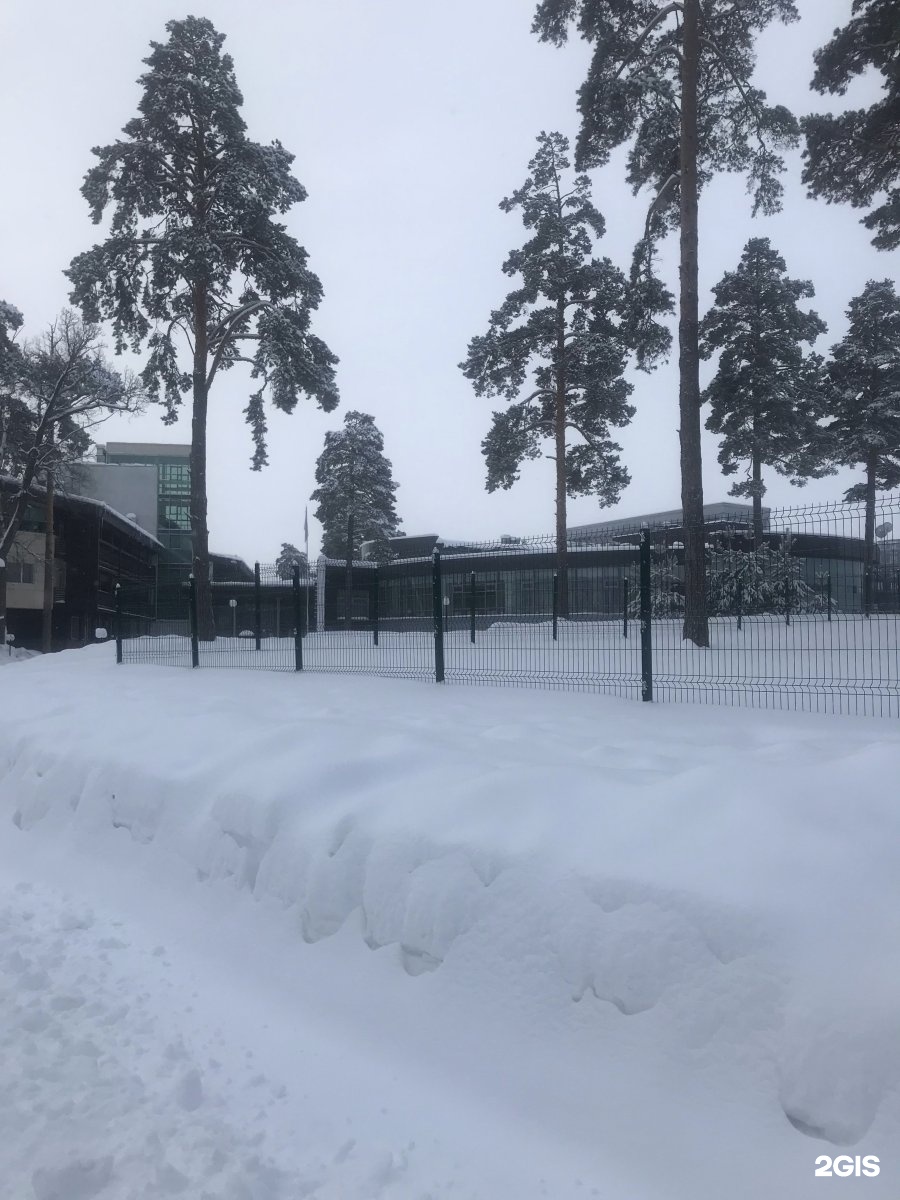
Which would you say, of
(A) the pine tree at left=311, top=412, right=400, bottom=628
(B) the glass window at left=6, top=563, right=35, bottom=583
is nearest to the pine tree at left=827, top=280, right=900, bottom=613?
(A) the pine tree at left=311, top=412, right=400, bottom=628

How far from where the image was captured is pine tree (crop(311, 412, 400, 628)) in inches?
1686

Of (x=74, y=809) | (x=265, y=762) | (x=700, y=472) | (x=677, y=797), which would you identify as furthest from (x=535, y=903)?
(x=700, y=472)

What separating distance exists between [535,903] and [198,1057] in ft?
4.81

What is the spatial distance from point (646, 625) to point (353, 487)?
116 feet

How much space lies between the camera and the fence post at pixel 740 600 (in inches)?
365

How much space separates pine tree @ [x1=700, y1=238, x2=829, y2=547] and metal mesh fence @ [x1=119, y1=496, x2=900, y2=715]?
18.9 metres

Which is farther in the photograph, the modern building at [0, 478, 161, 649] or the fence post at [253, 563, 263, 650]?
the modern building at [0, 478, 161, 649]

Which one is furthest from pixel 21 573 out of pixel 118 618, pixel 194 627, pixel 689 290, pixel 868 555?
pixel 868 555

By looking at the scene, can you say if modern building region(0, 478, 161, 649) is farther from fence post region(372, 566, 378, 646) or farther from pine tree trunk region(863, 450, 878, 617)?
pine tree trunk region(863, 450, 878, 617)

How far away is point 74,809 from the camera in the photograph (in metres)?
6.23

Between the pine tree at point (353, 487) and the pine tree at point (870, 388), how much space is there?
71.0ft

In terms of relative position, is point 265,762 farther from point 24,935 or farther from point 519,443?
point 519,443

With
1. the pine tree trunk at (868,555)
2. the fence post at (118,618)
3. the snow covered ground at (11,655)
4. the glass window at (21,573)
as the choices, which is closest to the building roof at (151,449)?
the glass window at (21,573)

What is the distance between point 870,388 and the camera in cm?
3500
